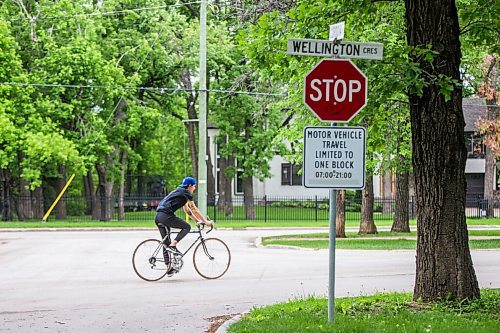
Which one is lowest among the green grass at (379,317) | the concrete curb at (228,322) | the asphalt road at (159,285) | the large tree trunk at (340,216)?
the asphalt road at (159,285)

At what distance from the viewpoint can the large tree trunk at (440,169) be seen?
9203 mm

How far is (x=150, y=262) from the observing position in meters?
13.7

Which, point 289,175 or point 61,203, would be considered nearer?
point 61,203

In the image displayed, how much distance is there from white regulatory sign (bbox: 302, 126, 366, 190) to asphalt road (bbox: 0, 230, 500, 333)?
257 centimetres

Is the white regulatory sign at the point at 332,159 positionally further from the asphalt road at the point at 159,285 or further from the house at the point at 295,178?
the house at the point at 295,178

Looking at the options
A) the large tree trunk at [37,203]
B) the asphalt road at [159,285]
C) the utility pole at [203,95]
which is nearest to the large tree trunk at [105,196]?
the large tree trunk at [37,203]

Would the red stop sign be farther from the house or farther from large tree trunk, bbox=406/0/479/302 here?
the house

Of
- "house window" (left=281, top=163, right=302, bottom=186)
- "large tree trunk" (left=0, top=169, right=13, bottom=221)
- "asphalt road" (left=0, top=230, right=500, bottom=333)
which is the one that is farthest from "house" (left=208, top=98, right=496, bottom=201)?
"asphalt road" (left=0, top=230, right=500, bottom=333)

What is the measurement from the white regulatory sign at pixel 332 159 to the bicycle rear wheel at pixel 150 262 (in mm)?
6330

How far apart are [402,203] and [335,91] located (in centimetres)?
1972

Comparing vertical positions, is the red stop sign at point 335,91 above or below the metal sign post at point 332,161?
above

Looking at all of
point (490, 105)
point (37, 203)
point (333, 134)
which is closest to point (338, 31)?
point (333, 134)

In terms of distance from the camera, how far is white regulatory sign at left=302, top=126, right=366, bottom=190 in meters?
7.89

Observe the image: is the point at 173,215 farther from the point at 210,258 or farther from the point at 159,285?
the point at 159,285
